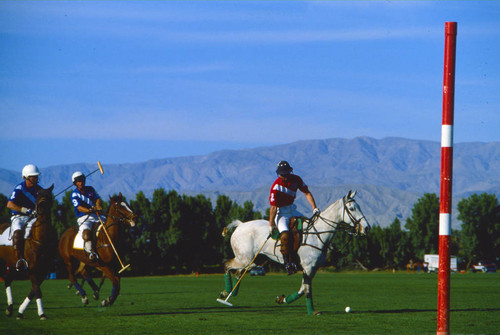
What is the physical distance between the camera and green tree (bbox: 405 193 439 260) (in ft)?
400

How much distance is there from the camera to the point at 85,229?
19.5 meters

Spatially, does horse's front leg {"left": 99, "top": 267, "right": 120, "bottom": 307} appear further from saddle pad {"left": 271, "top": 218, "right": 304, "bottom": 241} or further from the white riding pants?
Result: the white riding pants

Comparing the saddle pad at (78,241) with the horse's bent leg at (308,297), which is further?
the saddle pad at (78,241)

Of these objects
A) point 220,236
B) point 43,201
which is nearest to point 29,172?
point 43,201

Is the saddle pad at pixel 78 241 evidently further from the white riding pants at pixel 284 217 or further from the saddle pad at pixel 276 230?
the white riding pants at pixel 284 217

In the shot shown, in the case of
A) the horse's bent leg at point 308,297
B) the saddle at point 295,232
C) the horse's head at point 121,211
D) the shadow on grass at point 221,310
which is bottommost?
the shadow on grass at point 221,310

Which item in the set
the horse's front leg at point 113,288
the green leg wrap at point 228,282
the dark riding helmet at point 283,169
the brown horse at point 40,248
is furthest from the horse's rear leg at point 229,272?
the brown horse at point 40,248

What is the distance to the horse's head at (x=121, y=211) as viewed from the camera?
1897 centimetres

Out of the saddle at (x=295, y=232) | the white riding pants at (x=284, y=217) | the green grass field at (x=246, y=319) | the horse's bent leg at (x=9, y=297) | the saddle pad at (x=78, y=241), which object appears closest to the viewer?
the green grass field at (x=246, y=319)

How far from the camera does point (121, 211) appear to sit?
62.7 ft

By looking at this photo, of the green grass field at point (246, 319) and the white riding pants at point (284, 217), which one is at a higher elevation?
the white riding pants at point (284, 217)

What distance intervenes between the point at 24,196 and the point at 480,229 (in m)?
116

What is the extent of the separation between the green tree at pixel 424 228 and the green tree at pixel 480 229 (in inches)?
189

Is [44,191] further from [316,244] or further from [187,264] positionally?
[187,264]
